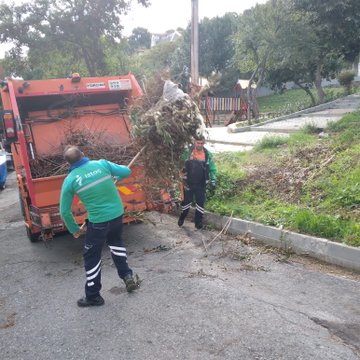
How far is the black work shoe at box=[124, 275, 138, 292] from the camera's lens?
4145 mm

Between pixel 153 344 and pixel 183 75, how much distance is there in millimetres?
3897

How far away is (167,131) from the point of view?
15.5ft

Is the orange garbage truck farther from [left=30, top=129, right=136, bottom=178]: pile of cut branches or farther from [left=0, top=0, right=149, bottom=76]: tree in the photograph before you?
[left=0, top=0, right=149, bottom=76]: tree

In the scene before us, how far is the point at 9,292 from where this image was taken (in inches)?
177

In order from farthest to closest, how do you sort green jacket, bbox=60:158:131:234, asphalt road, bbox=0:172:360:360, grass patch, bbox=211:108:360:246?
grass patch, bbox=211:108:360:246, green jacket, bbox=60:158:131:234, asphalt road, bbox=0:172:360:360

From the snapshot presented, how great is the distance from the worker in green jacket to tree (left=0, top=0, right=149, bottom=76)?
15888mm

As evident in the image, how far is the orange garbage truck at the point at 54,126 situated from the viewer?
17.9 feet

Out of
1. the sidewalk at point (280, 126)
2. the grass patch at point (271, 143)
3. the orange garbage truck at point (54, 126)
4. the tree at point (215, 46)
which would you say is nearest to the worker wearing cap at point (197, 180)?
the orange garbage truck at point (54, 126)

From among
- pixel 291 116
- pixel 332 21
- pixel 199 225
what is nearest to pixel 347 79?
pixel 332 21

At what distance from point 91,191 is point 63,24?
16251 millimetres

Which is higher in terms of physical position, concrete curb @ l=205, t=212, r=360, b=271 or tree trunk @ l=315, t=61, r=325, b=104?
tree trunk @ l=315, t=61, r=325, b=104

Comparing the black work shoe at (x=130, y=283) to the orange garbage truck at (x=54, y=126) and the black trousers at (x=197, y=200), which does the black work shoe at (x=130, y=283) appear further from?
the black trousers at (x=197, y=200)

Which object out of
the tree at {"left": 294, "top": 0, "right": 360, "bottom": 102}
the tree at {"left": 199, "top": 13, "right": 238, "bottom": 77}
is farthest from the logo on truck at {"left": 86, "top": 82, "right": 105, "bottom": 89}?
the tree at {"left": 199, "top": 13, "right": 238, "bottom": 77}

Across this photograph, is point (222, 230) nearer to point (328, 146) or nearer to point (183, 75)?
point (183, 75)
